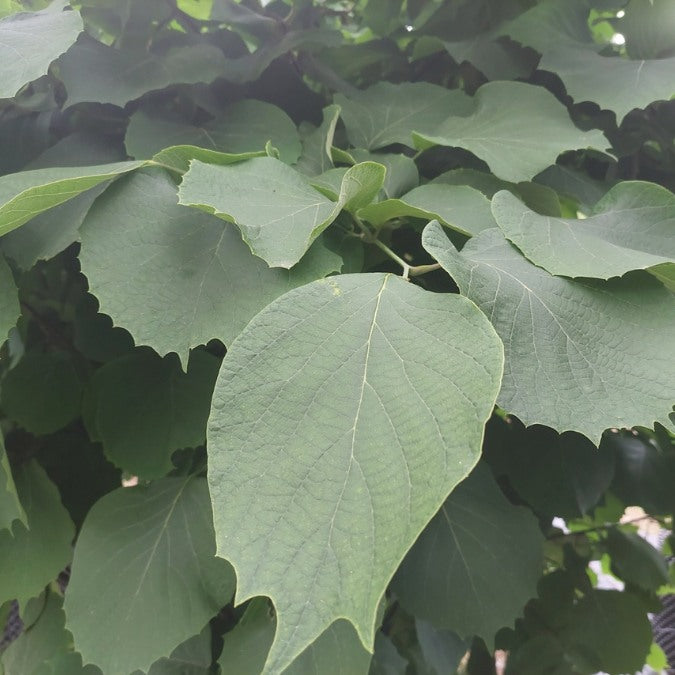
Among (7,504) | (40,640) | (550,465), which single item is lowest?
(40,640)

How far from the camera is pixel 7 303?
0.32m

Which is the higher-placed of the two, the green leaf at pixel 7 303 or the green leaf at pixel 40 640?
the green leaf at pixel 7 303

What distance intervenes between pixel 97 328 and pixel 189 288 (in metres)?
0.22

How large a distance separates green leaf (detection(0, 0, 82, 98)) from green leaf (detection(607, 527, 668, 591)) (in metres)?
0.82

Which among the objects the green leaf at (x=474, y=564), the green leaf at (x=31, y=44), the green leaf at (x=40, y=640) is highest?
the green leaf at (x=31, y=44)

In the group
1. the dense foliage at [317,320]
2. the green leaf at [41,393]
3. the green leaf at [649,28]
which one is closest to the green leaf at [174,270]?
the dense foliage at [317,320]

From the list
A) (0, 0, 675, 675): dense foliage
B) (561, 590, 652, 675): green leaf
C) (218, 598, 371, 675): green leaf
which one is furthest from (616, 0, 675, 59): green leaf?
(561, 590, 652, 675): green leaf

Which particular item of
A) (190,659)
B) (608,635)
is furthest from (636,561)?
(190,659)

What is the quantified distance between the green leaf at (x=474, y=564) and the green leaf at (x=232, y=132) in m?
0.28

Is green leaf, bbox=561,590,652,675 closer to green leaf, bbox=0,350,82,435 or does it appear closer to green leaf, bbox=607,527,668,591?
green leaf, bbox=607,527,668,591

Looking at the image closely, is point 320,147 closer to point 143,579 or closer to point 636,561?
point 143,579

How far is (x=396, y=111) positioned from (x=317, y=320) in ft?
0.93

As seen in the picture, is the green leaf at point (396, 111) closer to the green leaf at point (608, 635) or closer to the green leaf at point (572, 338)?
the green leaf at point (572, 338)

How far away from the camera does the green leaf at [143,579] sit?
36cm
